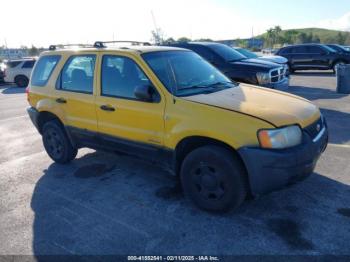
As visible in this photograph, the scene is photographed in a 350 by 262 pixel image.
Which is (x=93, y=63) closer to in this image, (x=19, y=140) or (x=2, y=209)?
(x=2, y=209)

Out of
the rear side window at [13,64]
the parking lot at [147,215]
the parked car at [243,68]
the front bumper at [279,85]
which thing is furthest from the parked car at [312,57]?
the rear side window at [13,64]

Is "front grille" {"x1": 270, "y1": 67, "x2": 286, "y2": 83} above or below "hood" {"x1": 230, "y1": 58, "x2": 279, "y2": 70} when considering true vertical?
below

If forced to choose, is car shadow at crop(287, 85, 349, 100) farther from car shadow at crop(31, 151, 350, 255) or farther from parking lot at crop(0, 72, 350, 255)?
car shadow at crop(31, 151, 350, 255)

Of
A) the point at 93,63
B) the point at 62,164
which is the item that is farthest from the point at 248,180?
the point at 62,164

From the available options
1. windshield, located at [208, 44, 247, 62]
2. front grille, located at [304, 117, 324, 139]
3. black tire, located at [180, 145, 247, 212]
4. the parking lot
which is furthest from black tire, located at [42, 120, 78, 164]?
windshield, located at [208, 44, 247, 62]

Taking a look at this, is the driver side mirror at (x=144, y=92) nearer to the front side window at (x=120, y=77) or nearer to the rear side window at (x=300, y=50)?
the front side window at (x=120, y=77)

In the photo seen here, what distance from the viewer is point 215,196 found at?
3.52 meters

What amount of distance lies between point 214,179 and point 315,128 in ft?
4.14

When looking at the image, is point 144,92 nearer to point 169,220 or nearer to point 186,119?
point 186,119

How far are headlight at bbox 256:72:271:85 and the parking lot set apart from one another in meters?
3.16

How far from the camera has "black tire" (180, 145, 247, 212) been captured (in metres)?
3.31

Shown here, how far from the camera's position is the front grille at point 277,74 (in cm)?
838

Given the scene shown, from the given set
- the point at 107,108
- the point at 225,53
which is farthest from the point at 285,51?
the point at 107,108

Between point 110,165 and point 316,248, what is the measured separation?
3285mm
